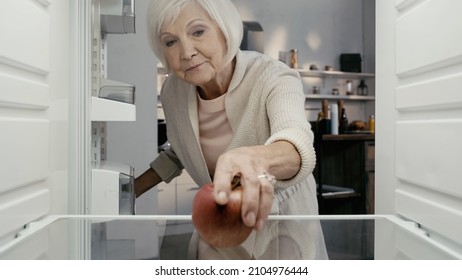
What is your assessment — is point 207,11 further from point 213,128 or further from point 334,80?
point 334,80

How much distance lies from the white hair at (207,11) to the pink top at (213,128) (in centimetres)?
12

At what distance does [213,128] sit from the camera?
103 cm

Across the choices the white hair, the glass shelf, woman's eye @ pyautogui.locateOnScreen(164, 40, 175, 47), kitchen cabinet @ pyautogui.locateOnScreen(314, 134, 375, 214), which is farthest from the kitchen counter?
woman's eye @ pyautogui.locateOnScreen(164, 40, 175, 47)

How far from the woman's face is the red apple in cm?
45

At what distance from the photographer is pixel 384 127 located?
3.17ft

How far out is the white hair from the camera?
39.8 inches

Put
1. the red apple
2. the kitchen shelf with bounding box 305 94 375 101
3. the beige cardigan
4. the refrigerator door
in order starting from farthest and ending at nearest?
1. the kitchen shelf with bounding box 305 94 375 101
2. the beige cardigan
3. the refrigerator door
4. the red apple

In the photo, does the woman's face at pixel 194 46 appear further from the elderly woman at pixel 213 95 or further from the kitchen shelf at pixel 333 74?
the kitchen shelf at pixel 333 74

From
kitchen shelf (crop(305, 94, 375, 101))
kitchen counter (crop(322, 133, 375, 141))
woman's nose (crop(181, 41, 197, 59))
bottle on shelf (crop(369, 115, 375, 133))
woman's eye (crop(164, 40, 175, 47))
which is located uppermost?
woman's eye (crop(164, 40, 175, 47))

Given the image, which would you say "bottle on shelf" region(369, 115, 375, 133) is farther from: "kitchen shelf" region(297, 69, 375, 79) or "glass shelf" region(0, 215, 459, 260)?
"glass shelf" region(0, 215, 459, 260)

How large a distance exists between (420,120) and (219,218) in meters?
0.48

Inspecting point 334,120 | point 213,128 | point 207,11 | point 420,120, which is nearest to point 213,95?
point 213,128
